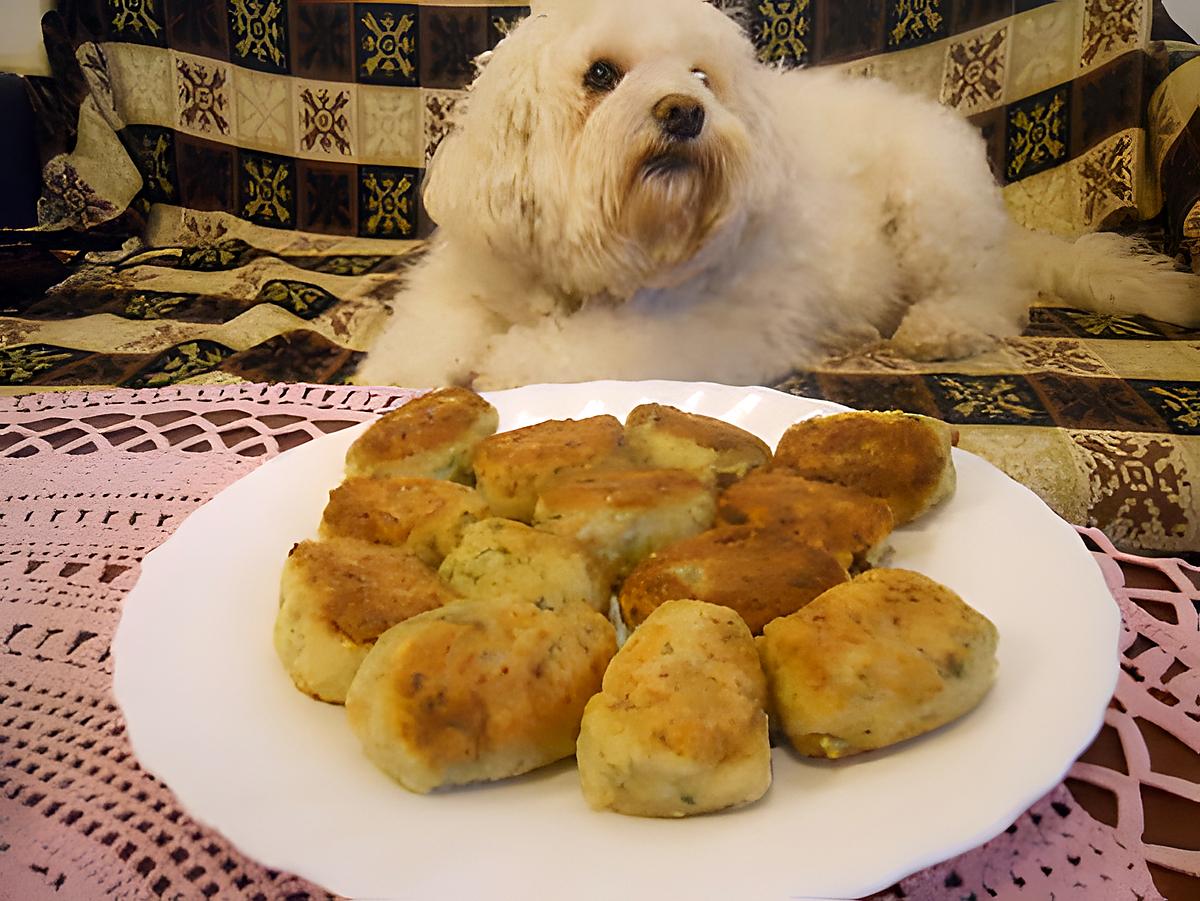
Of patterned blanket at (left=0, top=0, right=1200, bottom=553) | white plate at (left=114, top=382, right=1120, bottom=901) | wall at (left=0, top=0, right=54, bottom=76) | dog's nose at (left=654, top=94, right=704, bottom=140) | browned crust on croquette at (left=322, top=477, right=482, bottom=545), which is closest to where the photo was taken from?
white plate at (left=114, top=382, right=1120, bottom=901)

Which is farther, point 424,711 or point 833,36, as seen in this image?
point 833,36

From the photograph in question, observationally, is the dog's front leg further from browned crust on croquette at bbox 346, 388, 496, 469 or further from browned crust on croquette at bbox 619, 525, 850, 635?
browned crust on croquette at bbox 619, 525, 850, 635

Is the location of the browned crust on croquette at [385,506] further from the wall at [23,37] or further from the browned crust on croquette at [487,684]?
the wall at [23,37]

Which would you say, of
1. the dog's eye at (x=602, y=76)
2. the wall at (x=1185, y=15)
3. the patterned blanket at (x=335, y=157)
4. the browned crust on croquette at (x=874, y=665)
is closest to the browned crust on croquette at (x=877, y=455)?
the browned crust on croquette at (x=874, y=665)

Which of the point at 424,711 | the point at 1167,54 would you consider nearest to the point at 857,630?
the point at 424,711

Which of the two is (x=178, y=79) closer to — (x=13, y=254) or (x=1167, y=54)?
(x=13, y=254)

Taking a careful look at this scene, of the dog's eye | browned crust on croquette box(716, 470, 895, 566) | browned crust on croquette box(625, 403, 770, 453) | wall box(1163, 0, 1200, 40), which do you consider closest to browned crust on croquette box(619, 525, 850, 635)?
browned crust on croquette box(716, 470, 895, 566)
